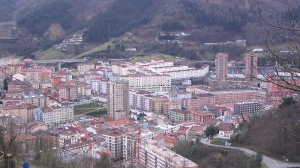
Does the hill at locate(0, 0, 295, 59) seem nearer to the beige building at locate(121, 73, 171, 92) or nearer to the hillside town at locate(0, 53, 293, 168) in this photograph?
the hillside town at locate(0, 53, 293, 168)

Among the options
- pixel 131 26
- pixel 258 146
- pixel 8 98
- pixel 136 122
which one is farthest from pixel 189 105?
pixel 131 26

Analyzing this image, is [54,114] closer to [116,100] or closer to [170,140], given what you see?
[116,100]

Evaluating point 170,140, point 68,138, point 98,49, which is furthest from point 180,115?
point 98,49

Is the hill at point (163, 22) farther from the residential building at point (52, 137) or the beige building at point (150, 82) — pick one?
the residential building at point (52, 137)

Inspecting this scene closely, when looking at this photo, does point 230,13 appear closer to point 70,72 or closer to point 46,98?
point 70,72

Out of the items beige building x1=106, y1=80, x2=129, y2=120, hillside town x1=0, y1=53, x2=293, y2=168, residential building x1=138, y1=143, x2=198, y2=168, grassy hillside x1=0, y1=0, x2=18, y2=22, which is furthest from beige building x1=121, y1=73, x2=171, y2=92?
grassy hillside x1=0, y1=0, x2=18, y2=22

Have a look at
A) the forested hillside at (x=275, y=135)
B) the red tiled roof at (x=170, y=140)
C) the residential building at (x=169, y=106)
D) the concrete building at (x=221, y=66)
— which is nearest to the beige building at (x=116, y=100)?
the residential building at (x=169, y=106)

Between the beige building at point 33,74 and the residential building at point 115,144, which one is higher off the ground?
the beige building at point 33,74

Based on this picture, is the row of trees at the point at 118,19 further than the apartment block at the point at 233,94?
Yes
